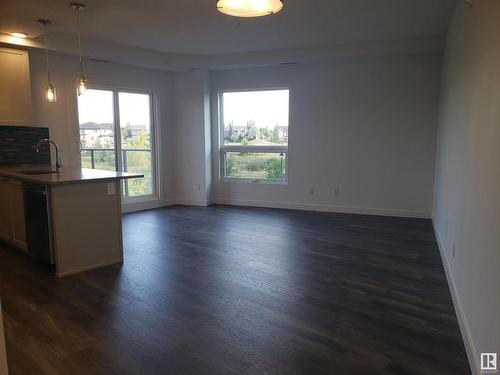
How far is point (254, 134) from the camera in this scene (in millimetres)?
6828

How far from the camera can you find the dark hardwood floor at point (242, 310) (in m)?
2.15

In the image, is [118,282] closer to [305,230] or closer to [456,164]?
[305,230]

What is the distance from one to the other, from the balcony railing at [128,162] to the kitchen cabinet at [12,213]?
1.63 meters

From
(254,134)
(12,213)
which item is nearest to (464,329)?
(12,213)

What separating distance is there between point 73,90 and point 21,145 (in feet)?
3.66

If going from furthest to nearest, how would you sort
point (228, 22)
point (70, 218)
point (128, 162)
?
point (128, 162) < point (228, 22) < point (70, 218)

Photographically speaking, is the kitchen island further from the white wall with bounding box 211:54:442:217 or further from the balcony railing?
the white wall with bounding box 211:54:442:217

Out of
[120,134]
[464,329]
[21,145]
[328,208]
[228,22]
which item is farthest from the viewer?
[328,208]

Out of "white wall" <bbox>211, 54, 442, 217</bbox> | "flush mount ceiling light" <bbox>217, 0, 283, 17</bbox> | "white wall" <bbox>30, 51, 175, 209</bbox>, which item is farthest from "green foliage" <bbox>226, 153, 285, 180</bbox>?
"flush mount ceiling light" <bbox>217, 0, 283, 17</bbox>

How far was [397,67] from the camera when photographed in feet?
18.5

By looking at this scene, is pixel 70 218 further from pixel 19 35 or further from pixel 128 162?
pixel 128 162

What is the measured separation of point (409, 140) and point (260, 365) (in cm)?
465


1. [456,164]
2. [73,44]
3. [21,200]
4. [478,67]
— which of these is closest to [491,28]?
[478,67]

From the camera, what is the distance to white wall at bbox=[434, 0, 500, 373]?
1.78 metres
